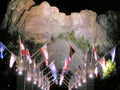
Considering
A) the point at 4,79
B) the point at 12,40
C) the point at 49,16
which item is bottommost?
the point at 4,79

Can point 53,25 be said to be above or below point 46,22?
below

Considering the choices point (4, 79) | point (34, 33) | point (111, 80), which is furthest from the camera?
point (34, 33)

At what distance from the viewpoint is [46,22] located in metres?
59.9

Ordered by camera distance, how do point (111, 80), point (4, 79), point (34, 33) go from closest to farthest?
point (4, 79)
point (111, 80)
point (34, 33)

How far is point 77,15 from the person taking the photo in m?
62.0

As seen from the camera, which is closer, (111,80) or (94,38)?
(111,80)

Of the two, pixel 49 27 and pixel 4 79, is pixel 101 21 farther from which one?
pixel 4 79

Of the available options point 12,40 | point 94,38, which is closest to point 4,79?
point 12,40

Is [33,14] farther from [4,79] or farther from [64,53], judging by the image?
[4,79]

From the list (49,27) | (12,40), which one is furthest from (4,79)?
(49,27)

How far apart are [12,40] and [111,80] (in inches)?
625

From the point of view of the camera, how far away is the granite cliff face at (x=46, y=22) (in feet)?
194

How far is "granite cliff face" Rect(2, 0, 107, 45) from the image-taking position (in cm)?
5919

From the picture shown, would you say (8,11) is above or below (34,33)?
above
